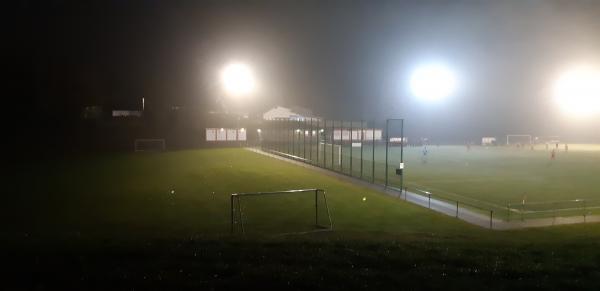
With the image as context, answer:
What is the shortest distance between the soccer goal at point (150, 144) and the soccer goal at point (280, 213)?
33.1m

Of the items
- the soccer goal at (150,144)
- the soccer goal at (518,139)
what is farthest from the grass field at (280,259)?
the soccer goal at (518,139)

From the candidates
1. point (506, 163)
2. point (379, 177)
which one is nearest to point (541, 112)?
point (506, 163)

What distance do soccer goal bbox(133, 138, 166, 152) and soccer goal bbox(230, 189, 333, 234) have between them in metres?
33.1

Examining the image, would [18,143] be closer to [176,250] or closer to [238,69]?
[238,69]

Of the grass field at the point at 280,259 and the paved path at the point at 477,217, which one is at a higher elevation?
the grass field at the point at 280,259

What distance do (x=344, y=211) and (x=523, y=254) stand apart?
1166cm

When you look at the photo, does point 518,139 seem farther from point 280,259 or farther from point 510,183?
point 280,259

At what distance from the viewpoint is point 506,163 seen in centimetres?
4716

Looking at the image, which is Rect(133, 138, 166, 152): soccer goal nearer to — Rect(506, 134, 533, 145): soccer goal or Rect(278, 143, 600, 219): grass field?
Rect(278, 143, 600, 219): grass field

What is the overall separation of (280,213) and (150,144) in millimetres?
37657

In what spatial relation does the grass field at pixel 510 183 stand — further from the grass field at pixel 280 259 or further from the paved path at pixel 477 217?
the grass field at pixel 280 259

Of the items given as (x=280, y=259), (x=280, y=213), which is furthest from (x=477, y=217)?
(x=280, y=259)

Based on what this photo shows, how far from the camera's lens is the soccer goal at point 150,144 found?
52094mm

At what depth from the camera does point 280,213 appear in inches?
766
